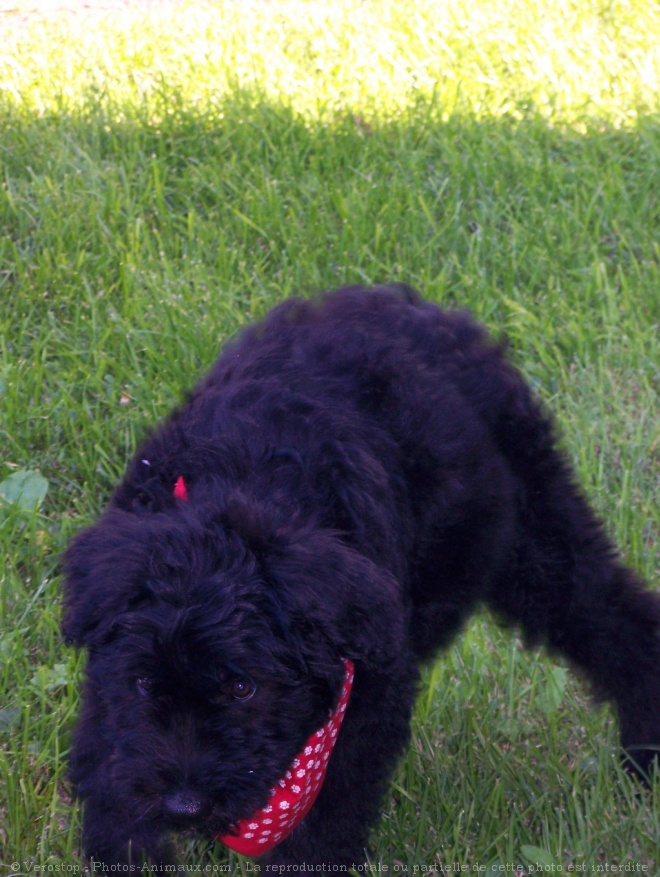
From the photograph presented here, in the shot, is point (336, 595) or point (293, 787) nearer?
point (336, 595)

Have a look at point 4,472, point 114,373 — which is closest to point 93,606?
point 4,472

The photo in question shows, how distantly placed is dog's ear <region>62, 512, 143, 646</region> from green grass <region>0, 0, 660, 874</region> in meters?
0.77

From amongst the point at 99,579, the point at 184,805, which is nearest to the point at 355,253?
the point at 99,579

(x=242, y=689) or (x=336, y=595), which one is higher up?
(x=336, y=595)

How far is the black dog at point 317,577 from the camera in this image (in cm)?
187

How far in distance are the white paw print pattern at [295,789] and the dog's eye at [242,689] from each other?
0.70ft

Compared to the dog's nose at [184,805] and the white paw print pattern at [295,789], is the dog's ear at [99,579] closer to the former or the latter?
the dog's nose at [184,805]

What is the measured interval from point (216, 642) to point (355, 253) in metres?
2.87

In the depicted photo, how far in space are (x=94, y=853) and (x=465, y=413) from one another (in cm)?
129

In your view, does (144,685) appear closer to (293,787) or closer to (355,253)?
(293,787)

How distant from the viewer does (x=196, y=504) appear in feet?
6.70

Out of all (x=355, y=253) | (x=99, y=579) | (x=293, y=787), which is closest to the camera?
(x=99, y=579)

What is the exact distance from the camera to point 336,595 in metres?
1.91

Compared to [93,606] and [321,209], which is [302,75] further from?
[93,606]
